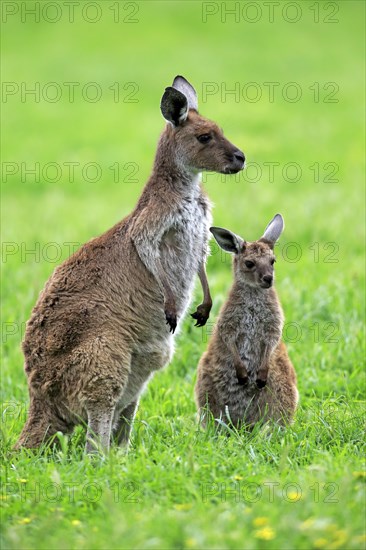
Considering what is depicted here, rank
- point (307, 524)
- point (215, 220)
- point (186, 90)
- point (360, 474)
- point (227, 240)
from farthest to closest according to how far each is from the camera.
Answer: point (215, 220), point (186, 90), point (227, 240), point (360, 474), point (307, 524)

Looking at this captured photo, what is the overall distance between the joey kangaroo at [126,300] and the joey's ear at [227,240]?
0.08 meters

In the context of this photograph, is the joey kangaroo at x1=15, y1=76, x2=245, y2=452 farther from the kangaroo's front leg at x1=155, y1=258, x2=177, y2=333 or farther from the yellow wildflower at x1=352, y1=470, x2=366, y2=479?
the yellow wildflower at x1=352, y1=470, x2=366, y2=479

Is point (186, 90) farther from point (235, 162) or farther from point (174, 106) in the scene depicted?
point (235, 162)

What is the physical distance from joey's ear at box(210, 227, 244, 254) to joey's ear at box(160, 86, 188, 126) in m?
0.72

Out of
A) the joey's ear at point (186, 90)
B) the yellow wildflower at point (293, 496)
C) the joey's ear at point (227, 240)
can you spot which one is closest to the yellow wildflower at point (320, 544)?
the yellow wildflower at point (293, 496)

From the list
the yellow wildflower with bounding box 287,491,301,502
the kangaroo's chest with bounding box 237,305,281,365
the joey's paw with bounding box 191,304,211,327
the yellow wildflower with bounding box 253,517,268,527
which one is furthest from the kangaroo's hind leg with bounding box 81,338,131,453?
the yellow wildflower with bounding box 253,517,268,527

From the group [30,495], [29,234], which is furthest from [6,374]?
[29,234]

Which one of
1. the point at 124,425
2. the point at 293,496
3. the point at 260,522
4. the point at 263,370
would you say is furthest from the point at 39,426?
the point at 260,522

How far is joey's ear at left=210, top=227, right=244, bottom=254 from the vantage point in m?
6.15

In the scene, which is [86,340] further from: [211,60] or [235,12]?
[235,12]

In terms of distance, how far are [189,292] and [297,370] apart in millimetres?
1667

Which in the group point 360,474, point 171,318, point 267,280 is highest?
point 267,280

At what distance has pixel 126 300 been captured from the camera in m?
5.77

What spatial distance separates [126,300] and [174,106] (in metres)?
1.23
